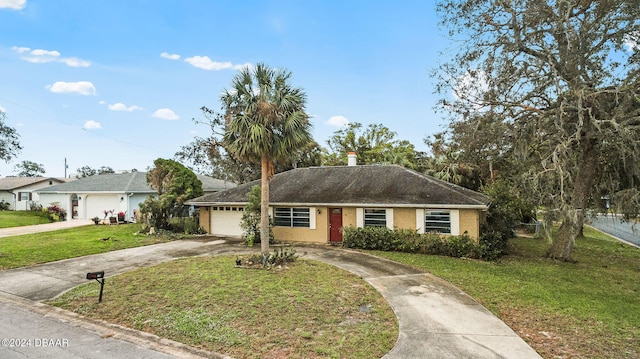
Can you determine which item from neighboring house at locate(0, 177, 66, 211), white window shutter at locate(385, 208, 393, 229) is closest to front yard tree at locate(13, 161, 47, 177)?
neighboring house at locate(0, 177, 66, 211)

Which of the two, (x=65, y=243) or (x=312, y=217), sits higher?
(x=312, y=217)

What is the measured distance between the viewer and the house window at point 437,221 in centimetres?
1495

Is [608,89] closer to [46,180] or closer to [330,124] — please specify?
[330,124]

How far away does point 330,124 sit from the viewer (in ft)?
135

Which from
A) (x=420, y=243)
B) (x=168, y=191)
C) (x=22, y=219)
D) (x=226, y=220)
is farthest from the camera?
(x=22, y=219)

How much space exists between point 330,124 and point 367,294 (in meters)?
33.6

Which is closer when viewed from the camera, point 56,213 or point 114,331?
point 114,331

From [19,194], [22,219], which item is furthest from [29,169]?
[22,219]

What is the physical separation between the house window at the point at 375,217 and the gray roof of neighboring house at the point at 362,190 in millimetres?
581

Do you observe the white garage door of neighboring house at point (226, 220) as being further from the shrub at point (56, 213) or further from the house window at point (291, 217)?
the shrub at point (56, 213)

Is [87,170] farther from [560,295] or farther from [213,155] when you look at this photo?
[560,295]

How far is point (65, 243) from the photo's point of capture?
1634 centimetres

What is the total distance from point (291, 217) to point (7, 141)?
25854 mm

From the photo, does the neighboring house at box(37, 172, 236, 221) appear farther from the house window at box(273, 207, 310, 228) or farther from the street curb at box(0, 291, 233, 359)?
the street curb at box(0, 291, 233, 359)
